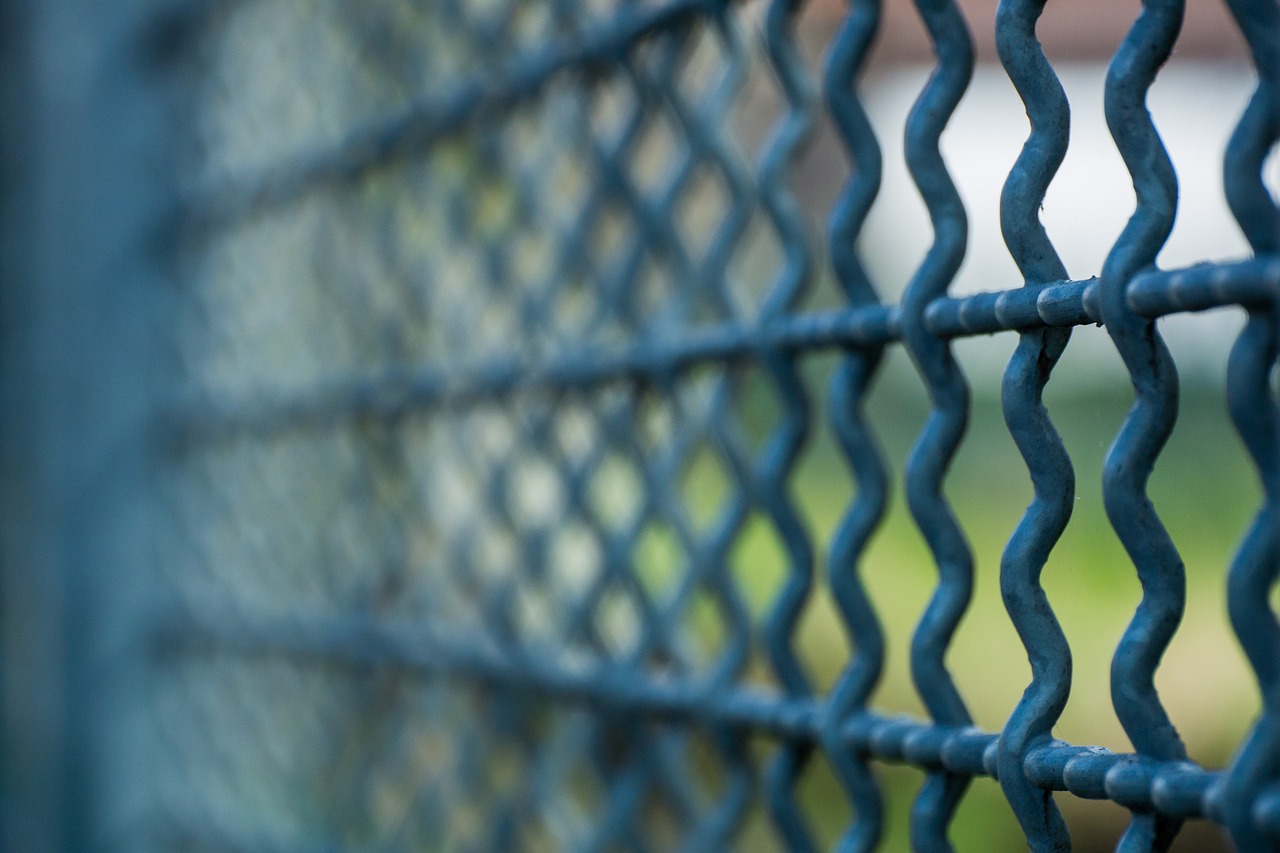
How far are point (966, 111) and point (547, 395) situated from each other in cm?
47

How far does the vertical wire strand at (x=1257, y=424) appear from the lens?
493 mm

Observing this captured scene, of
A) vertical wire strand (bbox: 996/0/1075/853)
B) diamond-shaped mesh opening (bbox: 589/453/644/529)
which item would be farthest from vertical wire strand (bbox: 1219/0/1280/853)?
diamond-shaped mesh opening (bbox: 589/453/644/529)

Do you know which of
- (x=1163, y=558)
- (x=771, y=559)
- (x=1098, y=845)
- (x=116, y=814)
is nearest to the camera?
(x=1163, y=558)

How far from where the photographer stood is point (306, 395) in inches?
60.6

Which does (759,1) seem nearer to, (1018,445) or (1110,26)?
(1110,26)

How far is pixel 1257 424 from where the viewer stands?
500mm

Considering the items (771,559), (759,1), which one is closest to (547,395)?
(759,1)

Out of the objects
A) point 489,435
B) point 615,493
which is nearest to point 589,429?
point 489,435

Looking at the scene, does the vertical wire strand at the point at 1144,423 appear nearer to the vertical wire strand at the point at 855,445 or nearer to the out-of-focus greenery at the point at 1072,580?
the out-of-focus greenery at the point at 1072,580

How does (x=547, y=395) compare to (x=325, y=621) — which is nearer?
(x=547, y=395)

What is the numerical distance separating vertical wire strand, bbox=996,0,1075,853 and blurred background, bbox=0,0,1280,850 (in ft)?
0.10

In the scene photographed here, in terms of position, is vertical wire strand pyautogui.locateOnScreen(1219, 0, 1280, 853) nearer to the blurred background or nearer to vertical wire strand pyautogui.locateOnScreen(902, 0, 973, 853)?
the blurred background

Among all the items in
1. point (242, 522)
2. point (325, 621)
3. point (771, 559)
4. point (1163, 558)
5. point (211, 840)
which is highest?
point (771, 559)

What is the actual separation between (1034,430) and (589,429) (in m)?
0.63
